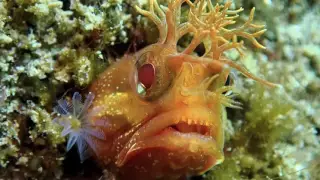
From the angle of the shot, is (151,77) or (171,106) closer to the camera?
(171,106)

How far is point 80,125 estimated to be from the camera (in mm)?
2912

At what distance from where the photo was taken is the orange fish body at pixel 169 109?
8.43ft

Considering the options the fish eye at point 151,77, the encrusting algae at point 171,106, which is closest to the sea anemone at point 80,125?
the encrusting algae at point 171,106

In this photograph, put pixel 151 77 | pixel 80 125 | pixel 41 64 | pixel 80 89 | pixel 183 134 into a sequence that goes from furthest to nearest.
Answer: pixel 80 89
pixel 41 64
pixel 80 125
pixel 151 77
pixel 183 134

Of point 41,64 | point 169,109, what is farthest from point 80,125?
point 169,109

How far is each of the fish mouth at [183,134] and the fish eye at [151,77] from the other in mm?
186

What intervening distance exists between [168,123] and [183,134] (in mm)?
121

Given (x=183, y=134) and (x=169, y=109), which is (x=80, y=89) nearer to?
(x=169, y=109)

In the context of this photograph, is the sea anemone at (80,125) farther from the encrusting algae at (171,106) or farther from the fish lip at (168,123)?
the fish lip at (168,123)

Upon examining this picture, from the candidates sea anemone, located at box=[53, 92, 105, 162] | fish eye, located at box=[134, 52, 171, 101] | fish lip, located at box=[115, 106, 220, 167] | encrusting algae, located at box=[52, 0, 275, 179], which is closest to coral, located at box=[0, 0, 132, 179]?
sea anemone, located at box=[53, 92, 105, 162]

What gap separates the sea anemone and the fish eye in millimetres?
429

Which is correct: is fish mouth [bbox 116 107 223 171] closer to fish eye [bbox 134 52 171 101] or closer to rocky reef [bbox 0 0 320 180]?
fish eye [bbox 134 52 171 101]

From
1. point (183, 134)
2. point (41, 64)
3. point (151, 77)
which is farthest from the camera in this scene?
point (41, 64)

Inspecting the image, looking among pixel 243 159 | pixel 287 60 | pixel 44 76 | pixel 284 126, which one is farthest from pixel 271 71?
pixel 44 76
